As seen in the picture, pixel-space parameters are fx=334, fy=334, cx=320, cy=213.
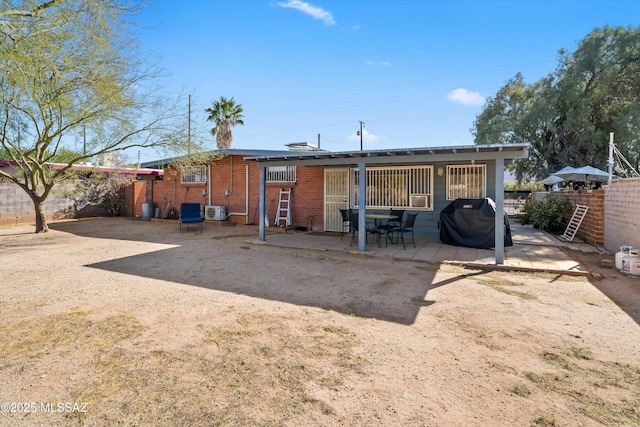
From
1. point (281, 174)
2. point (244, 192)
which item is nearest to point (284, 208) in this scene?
point (281, 174)

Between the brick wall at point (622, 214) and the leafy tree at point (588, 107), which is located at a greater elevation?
the leafy tree at point (588, 107)

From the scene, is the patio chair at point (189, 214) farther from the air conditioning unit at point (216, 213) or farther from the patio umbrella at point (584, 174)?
the patio umbrella at point (584, 174)

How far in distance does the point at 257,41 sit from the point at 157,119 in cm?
453

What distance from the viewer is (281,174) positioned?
40.6 feet

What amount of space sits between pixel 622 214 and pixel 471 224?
10.2ft

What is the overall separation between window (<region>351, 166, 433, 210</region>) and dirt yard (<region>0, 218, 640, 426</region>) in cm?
447

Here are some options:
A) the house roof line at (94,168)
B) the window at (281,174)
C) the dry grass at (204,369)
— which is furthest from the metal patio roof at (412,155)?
the house roof line at (94,168)

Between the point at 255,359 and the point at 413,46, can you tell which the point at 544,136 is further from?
the point at 255,359

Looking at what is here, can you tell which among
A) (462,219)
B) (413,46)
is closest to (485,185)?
(462,219)

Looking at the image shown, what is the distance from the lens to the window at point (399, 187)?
10.0m

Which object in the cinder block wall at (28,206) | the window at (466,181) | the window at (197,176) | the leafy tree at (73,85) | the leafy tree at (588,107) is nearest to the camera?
the leafy tree at (73,85)

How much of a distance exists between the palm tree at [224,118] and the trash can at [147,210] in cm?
839

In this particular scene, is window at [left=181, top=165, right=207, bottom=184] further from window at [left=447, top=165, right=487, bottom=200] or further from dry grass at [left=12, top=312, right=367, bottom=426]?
dry grass at [left=12, top=312, right=367, bottom=426]

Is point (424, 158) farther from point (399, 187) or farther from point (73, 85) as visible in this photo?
point (73, 85)
